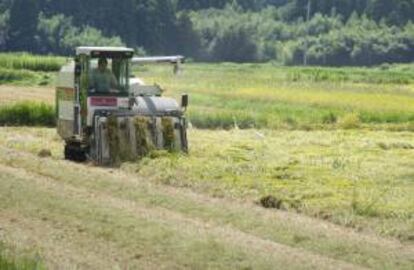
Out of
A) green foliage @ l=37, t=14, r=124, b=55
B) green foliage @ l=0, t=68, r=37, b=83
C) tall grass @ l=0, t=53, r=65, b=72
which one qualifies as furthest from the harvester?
green foliage @ l=37, t=14, r=124, b=55

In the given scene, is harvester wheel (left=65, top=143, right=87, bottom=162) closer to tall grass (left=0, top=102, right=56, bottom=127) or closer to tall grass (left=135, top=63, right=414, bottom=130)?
tall grass (left=0, top=102, right=56, bottom=127)

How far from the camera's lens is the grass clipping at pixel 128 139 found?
2080 cm

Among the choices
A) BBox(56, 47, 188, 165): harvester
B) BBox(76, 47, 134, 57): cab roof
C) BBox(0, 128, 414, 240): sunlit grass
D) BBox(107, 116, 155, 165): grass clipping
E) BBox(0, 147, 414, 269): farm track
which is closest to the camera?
BBox(0, 147, 414, 269): farm track

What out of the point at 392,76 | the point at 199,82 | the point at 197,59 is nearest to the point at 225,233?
the point at 199,82

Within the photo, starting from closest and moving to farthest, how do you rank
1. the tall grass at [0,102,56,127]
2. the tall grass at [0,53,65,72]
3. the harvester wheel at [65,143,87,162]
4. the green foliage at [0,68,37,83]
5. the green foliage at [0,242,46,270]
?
1. the green foliage at [0,242,46,270]
2. the harvester wheel at [65,143,87,162]
3. the tall grass at [0,102,56,127]
4. the green foliage at [0,68,37,83]
5. the tall grass at [0,53,65,72]

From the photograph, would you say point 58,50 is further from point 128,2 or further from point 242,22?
point 242,22

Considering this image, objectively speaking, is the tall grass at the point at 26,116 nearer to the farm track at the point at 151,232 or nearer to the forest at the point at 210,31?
the farm track at the point at 151,232

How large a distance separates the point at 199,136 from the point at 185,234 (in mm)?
15368

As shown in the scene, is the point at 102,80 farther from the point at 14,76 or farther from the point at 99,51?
the point at 14,76

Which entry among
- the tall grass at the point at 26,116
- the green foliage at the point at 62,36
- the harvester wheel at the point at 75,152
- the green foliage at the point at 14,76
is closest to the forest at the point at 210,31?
the green foliage at the point at 62,36

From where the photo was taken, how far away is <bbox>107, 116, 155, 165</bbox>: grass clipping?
819 inches

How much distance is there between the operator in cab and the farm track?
15.1 feet

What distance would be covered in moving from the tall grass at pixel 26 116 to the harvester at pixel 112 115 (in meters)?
8.39

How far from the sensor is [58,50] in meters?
93.8
